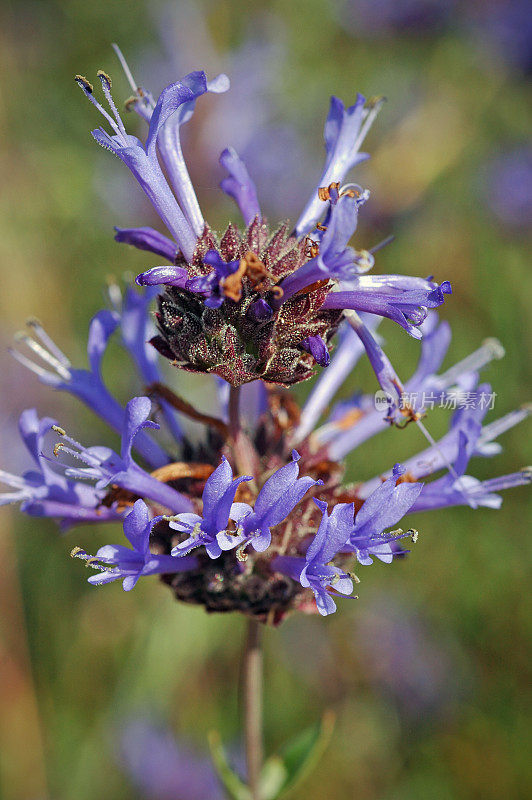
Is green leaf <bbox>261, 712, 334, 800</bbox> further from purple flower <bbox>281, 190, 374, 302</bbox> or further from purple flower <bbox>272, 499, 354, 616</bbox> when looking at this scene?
purple flower <bbox>281, 190, 374, 302</bbox>

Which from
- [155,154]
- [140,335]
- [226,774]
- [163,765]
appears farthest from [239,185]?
[163,765]

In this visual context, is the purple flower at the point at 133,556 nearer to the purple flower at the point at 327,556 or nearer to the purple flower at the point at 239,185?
the purple flower at the point at 327,556

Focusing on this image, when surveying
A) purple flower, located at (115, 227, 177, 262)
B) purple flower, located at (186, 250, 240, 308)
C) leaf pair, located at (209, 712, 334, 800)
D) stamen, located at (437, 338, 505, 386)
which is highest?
purple flower, located at (115, 227, 177, 262)

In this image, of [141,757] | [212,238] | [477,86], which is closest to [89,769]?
[141,757]

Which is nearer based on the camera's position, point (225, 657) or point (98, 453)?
point (98, 453)

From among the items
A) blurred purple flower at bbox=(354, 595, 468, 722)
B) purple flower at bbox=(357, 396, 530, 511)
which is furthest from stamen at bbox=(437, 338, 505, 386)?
blurred purple flower at bbox=(354, 595, 468, 722)

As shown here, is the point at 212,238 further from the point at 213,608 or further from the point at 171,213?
the point at 213,608
